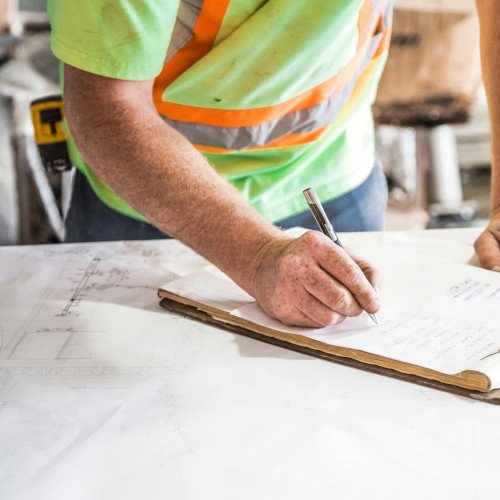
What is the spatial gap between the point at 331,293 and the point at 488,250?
1.04 feet

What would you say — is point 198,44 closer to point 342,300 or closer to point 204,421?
point 342,300

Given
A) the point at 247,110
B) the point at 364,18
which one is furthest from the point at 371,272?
the point at 364,18

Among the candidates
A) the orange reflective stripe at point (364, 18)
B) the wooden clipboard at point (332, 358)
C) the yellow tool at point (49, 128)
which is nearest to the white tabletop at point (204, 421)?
the wooden clipboard at point (332, 358)

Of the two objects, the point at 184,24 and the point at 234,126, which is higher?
the point at 184,24

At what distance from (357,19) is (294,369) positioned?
0.57 m

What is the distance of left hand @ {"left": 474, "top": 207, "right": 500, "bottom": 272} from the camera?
0.86 metres

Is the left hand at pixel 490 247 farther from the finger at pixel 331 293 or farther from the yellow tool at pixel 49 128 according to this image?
the yellow tool at pixel 49 128

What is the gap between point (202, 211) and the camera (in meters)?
0.75

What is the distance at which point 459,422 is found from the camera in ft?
1.77

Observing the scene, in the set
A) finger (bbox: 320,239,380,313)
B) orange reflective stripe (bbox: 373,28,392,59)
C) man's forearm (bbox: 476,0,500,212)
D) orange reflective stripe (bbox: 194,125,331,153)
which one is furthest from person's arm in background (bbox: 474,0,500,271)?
finger (bbox: 320,239,380,313)

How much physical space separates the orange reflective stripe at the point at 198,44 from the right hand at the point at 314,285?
1.09 feet

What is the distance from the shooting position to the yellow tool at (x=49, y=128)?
3.65ft

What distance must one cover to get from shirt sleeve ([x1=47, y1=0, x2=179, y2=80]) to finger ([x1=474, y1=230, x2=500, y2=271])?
0.49m

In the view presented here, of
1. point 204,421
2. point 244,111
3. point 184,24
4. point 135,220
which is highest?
point 184,24
